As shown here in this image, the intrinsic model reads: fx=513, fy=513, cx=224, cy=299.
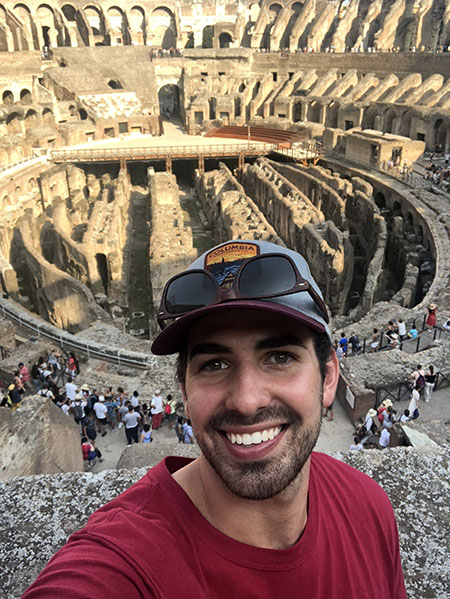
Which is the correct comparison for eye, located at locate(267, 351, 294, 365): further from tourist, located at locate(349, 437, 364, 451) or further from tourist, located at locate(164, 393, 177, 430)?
tourist, located at locate(164, 393, 177, 430)

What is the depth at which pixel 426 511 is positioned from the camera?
8.51ft

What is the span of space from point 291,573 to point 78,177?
94.1 feet

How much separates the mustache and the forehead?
0.22 meters

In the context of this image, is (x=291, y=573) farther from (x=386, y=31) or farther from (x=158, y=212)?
(x=386, y=31)

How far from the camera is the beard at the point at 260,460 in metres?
1.57

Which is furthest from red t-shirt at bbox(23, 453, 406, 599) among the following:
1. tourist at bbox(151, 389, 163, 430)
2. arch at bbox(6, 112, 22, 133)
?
arch at bbox(6, 112, 22, 133)

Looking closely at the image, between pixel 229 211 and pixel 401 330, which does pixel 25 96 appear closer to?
pixel 229 211

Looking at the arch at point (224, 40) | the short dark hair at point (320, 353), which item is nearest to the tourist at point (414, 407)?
the short dark hair at point (320, 353)

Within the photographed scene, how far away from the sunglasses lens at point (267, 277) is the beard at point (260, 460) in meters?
0.37

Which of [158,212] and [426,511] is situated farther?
[158,212]

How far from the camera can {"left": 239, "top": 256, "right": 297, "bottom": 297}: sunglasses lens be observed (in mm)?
1634

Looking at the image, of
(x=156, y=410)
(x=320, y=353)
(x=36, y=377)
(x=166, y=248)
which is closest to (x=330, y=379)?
(x=320, y=353)

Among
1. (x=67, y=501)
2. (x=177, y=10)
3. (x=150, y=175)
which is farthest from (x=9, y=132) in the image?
(x=67, y=501)

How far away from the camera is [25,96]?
1432 inches
